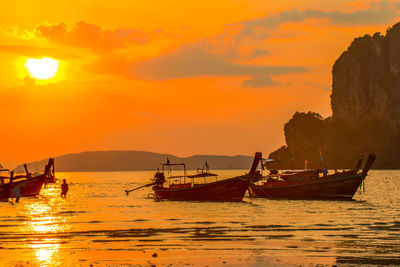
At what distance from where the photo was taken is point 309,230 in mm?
42219

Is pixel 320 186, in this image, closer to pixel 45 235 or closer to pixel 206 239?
pixel 206 239

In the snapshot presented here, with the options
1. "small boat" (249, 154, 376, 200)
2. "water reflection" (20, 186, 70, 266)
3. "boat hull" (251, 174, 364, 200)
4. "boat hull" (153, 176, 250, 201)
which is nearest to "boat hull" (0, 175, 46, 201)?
"boat hull" (153, 176, 250, 201)

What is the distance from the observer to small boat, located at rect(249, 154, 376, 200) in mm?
75062

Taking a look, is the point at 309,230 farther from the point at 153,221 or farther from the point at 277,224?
the point at 153,221

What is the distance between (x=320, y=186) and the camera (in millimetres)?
77125

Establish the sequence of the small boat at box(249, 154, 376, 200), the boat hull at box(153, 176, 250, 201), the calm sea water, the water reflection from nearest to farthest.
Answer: the calm sea water
the water reflection
the small boat at box(249, 154, 376, 200)
the boat hull at box(153, 176, 250, 201)

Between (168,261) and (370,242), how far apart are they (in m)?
11.7

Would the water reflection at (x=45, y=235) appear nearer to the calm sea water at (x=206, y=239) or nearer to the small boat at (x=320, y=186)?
the calm sea water at (x=206, y=239)

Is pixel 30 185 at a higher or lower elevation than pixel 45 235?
higher

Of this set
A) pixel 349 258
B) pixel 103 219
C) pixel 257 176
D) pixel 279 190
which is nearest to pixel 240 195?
pixel 279 190

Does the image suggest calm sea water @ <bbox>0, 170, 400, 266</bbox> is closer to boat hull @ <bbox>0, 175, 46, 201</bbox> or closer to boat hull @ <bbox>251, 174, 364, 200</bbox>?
boat hull @ <bbox>251, 174, 364, 200</bbox>

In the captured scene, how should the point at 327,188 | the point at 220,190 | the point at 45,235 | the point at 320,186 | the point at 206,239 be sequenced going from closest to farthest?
the point at 206,239, the point at 45,235, the point at 327,188, the point at 220,190, the point at 320,186

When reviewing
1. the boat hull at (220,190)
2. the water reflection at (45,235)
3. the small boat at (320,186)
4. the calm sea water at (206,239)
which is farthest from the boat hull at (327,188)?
the water reflection at (45,235)

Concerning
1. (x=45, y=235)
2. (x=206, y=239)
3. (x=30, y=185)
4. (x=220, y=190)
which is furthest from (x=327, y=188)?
(x=30, y=185)
